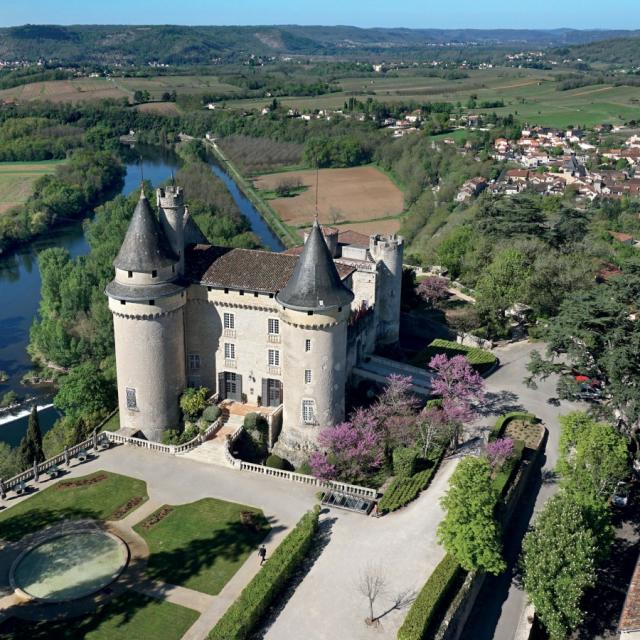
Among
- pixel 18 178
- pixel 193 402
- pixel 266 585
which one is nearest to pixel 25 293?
pixel 193 402

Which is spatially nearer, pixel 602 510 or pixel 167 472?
pixel 602 510

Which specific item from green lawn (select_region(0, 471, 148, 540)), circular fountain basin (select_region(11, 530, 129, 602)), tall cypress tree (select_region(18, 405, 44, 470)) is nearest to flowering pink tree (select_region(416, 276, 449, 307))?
green lawn (select_region(0, 471, 148, 540))

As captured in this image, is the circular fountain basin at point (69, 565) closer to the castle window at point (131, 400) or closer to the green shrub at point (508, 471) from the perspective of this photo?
the castle window at point (131, 400)

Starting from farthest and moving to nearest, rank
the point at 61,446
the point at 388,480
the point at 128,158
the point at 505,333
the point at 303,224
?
the point at 128,158 < the point at 303,224 < the point at 505,333 < the point at 61,446 < the point at 388,480

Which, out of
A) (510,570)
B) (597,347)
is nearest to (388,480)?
(510,570)

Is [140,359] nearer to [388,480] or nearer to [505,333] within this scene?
[388,480]

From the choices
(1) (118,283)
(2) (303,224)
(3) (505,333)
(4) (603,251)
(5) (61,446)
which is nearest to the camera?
(1) (118,283)

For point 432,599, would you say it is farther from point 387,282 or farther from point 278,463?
point 387,282
